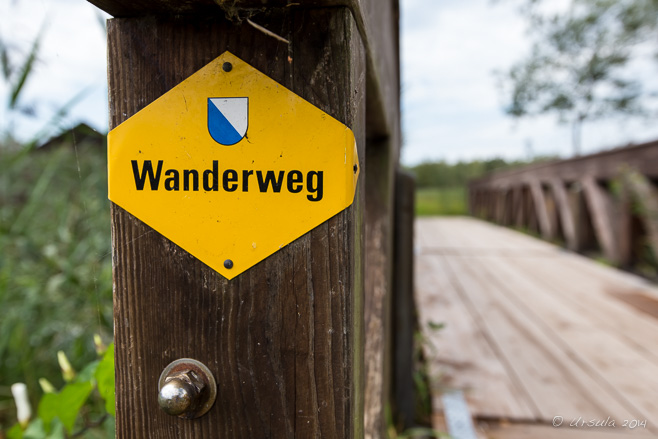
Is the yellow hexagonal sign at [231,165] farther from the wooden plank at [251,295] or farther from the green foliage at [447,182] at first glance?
the green foliage at [447,182]

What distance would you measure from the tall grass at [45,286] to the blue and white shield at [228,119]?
4.09ft

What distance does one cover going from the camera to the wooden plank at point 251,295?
0.52 meters

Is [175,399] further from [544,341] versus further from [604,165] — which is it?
[604,165]

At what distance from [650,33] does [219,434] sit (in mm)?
13966

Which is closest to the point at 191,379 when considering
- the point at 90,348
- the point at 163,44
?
the point at 163,44

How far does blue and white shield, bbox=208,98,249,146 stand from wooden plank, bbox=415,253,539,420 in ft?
5.08

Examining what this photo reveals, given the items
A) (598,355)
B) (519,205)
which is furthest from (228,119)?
(519,205)

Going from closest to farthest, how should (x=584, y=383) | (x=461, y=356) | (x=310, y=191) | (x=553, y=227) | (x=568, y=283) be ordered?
1. (x=310, y=191)
2. (x=584, y=383)
3. (x=461, y=356)
4. (x=568, y=283)
5. (x=553, y=227)

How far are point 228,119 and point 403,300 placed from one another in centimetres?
126

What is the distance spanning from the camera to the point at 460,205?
14992mm

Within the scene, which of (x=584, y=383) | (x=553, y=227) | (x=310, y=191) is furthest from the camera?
(x=553, y=227)

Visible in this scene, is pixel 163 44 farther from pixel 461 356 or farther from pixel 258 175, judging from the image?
pixel 461 356

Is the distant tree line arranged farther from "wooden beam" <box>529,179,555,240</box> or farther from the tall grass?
the tall grass

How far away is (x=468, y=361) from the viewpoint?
2107 mm
